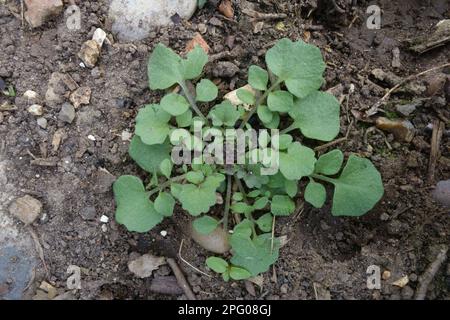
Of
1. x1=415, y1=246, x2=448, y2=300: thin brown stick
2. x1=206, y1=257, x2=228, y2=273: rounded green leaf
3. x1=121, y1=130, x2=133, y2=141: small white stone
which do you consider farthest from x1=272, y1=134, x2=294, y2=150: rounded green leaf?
x1=415, y1=246, x2=448, y2=300: thin brown stick

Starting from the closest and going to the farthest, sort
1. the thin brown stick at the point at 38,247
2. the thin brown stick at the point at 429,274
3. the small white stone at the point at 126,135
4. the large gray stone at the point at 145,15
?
the thin brown stick at the point at 429,274 < the thin brown stick at the point at 38,247 < the small white stone at the point at 126,135 < the large gray stone at the point at 145,15

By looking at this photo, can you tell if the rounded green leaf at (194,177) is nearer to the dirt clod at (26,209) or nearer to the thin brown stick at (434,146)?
the dirt clod at (26,209)

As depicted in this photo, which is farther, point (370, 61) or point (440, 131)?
point (370, 61)

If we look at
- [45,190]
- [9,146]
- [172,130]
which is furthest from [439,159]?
[9,146]

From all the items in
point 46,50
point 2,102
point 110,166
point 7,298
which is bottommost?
point 7,298

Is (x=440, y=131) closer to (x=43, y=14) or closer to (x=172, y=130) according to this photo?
(x=172, y=130)

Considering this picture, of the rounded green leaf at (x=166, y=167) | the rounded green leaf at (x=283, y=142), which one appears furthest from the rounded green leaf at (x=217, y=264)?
the rounded green leaf at (x=283, y=142)

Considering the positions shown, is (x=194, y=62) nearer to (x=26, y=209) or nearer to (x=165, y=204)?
(x=165, y=204)
